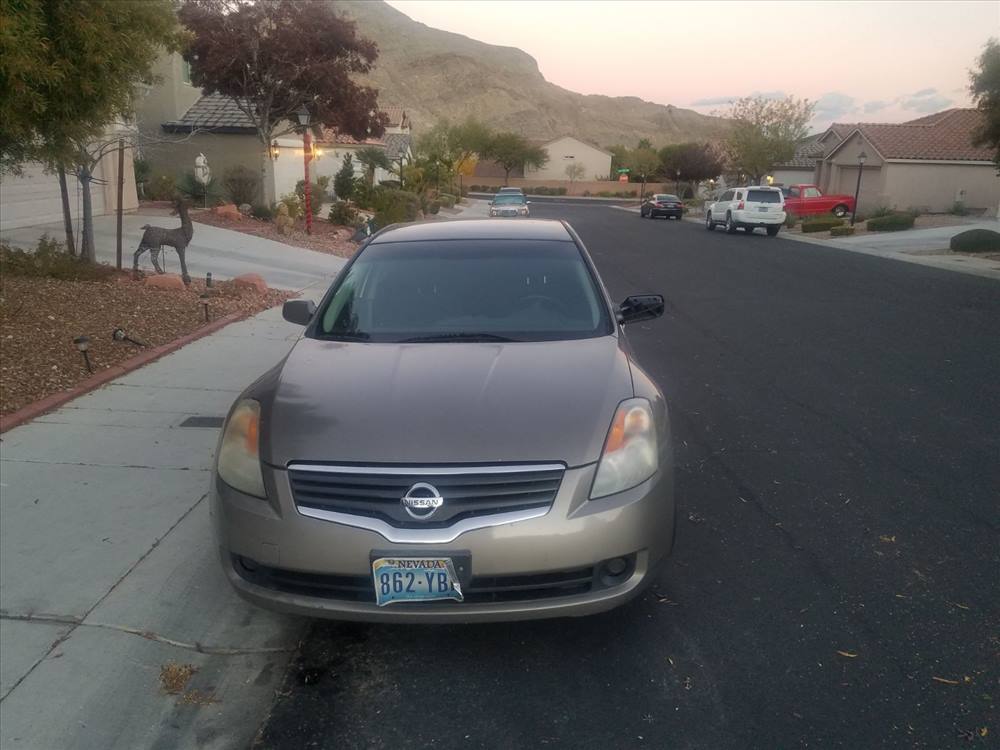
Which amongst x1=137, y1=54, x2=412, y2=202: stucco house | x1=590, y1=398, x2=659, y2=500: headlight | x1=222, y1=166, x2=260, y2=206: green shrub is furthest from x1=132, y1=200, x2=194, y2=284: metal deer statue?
x1=137, y1=54, x2=412, y2=202: stucco house

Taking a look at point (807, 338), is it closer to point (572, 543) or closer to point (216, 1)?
point (572, 543)

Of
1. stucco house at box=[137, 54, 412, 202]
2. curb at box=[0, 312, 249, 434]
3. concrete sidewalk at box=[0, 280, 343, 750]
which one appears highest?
stucco house at box=[137, 54, 412, 202]

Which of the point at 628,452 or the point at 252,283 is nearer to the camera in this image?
the point at 628,452

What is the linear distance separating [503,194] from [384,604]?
35.2m

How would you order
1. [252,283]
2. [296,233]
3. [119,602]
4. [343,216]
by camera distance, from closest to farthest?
1. [119,602]
2. [252,283]
3. [296,233]
4. [343,216]

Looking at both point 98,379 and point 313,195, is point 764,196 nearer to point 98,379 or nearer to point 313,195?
point 313,195

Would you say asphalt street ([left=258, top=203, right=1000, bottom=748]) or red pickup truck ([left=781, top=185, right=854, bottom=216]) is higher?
red pickup truck ([left=781, top=185, right=854, bottom=216])

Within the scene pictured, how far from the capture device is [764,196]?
3178 cm

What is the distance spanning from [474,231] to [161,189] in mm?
21497

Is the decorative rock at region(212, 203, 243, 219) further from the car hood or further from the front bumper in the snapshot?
the front bumper

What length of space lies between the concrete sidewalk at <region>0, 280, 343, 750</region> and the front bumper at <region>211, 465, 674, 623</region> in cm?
47

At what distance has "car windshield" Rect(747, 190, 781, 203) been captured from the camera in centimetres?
3166

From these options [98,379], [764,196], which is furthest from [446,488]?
[764,196]

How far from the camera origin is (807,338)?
1054cm
